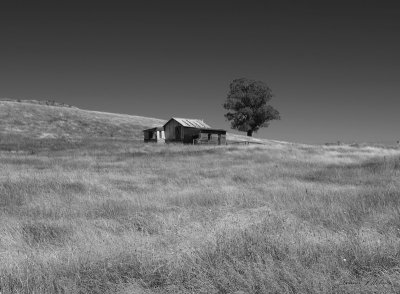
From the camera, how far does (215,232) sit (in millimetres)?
5312

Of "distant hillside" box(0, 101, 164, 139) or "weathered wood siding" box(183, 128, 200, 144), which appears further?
"distant hillside" box(0, 101, 164, 139)

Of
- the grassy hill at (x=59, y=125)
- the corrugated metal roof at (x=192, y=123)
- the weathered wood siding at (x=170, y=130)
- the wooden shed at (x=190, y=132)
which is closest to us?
the wooden shed at (x=190, y=132)

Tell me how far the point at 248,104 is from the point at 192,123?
13662 mm

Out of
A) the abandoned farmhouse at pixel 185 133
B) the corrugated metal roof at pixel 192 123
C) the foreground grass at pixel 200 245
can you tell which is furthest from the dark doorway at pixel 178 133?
the foreground grass at pixel 200 245

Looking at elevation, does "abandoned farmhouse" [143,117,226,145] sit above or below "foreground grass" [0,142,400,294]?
A: above

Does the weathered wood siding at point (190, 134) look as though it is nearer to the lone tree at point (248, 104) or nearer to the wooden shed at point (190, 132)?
the wooden shed at point (190, 132)

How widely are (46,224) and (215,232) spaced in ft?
10.9

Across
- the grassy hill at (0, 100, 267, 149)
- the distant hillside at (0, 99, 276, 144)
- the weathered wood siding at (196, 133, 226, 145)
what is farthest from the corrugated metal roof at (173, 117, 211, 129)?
the distant hillside at (0, 99, 276, 144)

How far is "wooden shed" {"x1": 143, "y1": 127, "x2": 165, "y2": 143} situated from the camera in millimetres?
52656

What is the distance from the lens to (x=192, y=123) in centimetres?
5266

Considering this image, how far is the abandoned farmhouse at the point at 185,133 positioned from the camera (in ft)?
168

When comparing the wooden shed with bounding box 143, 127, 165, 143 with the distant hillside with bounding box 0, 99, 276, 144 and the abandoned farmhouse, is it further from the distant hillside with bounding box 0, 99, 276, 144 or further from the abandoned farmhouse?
the distant hillside with bounding box 0, 99, 276, 144

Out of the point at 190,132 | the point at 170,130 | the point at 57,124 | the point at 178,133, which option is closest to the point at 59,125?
the point at 57,124

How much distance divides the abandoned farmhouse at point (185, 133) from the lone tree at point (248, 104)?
8237 millimetres
